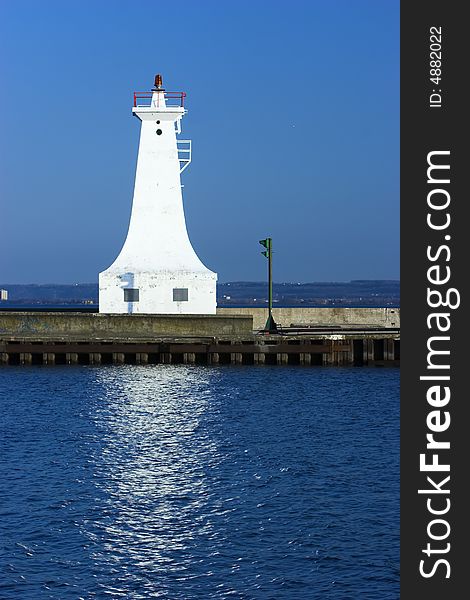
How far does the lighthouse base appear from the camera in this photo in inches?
1821

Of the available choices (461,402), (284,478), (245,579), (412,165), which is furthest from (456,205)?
(284,478)

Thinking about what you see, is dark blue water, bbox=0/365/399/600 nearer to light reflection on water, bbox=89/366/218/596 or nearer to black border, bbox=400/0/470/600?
light reflection on water, bbox=89/366/218/596

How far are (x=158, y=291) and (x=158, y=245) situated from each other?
2.22m

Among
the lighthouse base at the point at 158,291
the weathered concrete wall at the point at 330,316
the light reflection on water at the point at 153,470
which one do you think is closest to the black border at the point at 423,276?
the light reflection on water at the point at 153,470

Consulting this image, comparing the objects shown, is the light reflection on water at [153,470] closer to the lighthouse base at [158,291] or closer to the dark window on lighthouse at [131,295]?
the lighthouse base at [158,291]

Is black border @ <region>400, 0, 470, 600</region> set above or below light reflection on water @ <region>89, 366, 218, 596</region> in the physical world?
above

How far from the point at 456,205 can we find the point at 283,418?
18960 millimetres

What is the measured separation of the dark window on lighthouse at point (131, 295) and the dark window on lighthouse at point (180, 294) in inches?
69.1

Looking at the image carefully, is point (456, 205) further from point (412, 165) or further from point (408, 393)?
point (408, 393)

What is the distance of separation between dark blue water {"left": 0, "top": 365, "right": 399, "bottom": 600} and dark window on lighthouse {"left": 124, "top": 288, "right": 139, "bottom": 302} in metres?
9.04

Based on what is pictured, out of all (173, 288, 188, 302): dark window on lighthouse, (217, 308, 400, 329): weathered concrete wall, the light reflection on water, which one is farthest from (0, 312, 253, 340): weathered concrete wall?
(217, 308, 400, 329): weathered concrete wall

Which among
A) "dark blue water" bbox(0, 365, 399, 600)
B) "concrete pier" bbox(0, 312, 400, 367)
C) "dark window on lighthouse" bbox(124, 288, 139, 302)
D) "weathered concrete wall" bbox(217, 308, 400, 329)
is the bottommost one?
"dark blue water" bbox(0, 365, 399, 600)

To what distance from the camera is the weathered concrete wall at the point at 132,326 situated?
45125 millimetres

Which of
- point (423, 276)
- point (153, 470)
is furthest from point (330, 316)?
point (423, 276)
